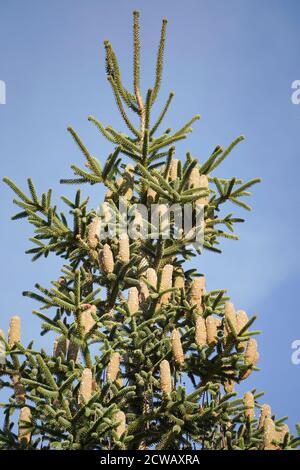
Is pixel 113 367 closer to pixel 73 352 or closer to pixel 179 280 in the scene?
pixel 73 352

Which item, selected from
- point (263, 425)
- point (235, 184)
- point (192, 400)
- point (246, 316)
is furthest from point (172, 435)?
point (235, 184)

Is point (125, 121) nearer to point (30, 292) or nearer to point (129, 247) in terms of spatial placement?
point (129, 247)

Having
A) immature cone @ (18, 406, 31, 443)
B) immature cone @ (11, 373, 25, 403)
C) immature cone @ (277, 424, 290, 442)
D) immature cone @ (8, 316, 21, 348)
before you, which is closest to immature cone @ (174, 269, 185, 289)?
immature cone @ (277, 424, 290, 442)

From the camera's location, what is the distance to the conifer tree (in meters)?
7.37

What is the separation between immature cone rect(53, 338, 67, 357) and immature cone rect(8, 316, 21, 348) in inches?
19.5

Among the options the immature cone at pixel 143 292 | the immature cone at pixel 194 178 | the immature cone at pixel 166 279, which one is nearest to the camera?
the immature cone at pixel 166 279

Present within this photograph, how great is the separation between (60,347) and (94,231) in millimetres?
1778

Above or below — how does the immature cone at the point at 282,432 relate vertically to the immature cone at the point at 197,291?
below

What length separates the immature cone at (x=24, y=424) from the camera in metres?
7.23

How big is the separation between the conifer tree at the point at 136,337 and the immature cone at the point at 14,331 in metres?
0.01

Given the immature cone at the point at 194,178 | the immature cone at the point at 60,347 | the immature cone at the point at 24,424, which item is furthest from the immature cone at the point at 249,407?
the immature cone at the point at 194,178

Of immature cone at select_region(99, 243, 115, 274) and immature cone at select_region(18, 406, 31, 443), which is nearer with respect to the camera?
immature cone at select_region(18, 406, 31, 443)

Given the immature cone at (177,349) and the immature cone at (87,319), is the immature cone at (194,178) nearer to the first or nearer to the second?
the immature cone at (177,349)

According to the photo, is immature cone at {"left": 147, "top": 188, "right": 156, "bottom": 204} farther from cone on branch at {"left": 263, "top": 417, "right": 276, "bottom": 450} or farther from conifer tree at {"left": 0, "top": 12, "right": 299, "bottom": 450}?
cone on branch at {"left": 263, "top": 417, "right": 276, "bottom": 450}
